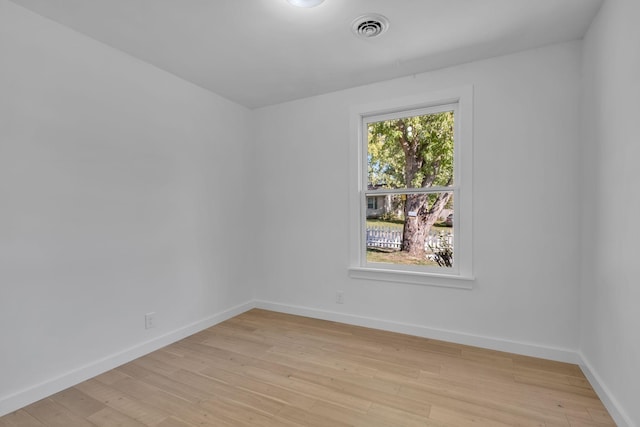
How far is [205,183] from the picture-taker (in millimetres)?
3312

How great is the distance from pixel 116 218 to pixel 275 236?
1.73m

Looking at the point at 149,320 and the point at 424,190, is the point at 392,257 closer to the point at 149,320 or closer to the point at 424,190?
the point at 424,190

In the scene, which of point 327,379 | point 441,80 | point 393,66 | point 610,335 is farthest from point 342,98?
point 610,335

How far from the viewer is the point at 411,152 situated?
124 inches

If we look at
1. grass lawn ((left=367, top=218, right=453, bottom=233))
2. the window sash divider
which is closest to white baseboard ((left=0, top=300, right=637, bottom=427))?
grass lawn ((left=367, top=218, right=453, bottom=233))

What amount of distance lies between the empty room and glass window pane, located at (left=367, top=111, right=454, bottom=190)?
2 centimetres

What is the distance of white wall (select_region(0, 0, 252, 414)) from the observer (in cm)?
197

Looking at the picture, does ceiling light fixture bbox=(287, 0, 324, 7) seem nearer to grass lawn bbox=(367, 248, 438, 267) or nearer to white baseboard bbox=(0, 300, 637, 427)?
grass lawn bbox=(367, 248, 438, 267)

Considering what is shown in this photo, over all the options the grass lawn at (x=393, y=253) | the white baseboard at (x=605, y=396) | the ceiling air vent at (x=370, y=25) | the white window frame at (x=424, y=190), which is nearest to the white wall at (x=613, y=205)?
the white baseboard at (x=605, y=396)

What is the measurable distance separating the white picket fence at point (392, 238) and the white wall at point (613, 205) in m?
1.05

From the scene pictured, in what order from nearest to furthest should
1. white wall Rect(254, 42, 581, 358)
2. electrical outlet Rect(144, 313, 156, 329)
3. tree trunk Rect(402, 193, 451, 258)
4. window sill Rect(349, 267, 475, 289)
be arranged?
white wall Rect(254, 42, 581, 358)
electrical outlet Rect(144, 313, 156, 329)
window sill Rect(349, 267, 475, 289)
tree trunk Rect(402, 193, 451, 258)

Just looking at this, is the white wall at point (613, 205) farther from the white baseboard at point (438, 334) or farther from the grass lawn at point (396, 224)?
the grass lawn at point (396, 224)

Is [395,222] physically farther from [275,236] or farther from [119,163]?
[119,163]

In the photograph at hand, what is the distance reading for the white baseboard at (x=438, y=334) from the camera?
2520 mm
